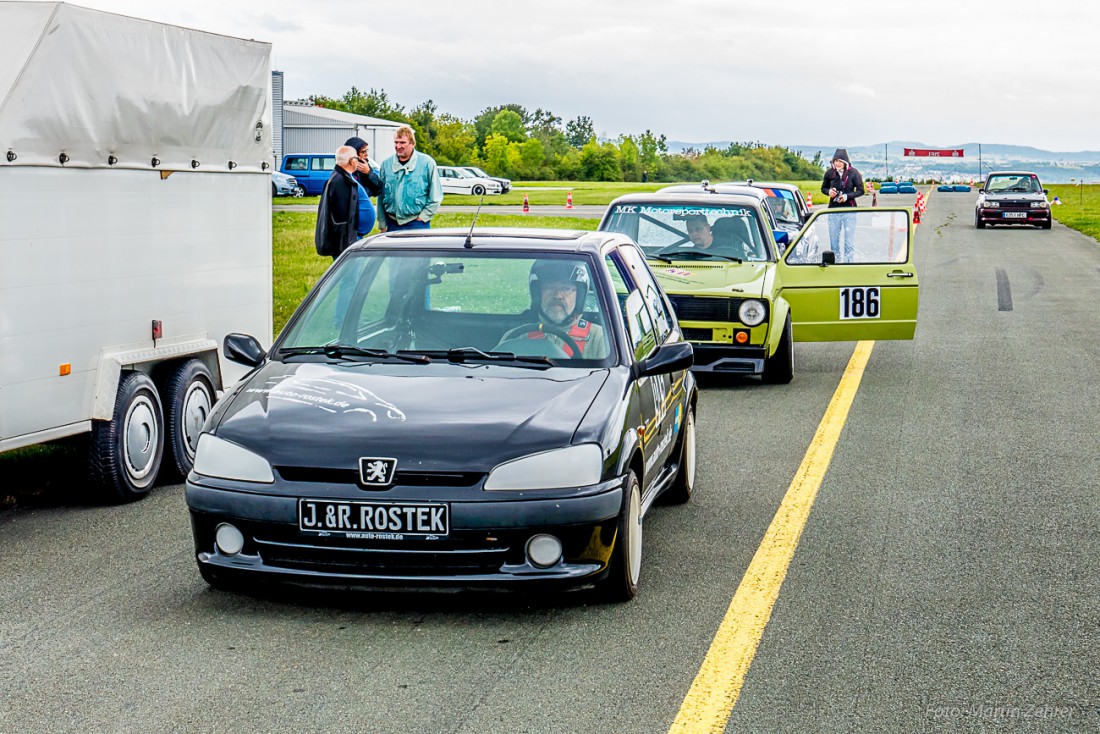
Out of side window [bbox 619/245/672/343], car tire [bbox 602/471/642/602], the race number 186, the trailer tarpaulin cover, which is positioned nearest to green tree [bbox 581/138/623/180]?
the race number 186

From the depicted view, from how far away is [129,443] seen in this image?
7246 millimetres

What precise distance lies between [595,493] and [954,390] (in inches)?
269

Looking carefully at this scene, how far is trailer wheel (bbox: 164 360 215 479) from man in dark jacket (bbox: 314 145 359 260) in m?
3.13

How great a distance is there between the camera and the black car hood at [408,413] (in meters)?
4.95

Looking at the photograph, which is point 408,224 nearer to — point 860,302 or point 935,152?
point 860,302

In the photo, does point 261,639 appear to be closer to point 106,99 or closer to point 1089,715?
point 1089,715

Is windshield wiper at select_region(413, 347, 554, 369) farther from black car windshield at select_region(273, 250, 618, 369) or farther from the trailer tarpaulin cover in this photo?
the trailer tarpaulin cover

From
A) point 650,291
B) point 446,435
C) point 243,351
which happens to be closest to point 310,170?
point 650,291

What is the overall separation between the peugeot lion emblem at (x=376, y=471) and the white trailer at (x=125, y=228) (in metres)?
2.26

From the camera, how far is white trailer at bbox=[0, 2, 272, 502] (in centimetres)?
641

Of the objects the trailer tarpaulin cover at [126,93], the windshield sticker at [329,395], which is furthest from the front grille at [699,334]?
the windshield sticker at [329,395]

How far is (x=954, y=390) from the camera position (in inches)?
434

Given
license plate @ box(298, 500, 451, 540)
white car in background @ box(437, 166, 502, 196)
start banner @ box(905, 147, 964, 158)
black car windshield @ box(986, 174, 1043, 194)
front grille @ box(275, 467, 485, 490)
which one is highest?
start banner @ box(905, 147, 964, 158)

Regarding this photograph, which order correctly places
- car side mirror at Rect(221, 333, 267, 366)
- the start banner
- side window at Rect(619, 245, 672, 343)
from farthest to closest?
1. the start banner
2. side window at Rect(619, 245, 672, 343)
3. car side mirror at Rect(221, 333, 267, 366)
